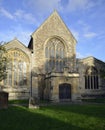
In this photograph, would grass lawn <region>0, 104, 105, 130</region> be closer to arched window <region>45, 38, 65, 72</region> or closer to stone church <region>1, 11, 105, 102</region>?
stone church <region>1, 11, 105, 102</region>

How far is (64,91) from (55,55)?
7.96m

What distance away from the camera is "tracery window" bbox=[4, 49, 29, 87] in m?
36.9

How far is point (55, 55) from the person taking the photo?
40.5m

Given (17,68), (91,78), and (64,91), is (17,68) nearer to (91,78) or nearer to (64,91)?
(64,91)

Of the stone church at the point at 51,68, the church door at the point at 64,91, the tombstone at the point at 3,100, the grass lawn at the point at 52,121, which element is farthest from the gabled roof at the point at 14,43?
the grass lawn at the point at 52,121

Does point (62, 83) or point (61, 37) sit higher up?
point (61, 37)

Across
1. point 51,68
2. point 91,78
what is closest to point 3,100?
point 51,68

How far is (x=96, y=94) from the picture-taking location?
1628 inches

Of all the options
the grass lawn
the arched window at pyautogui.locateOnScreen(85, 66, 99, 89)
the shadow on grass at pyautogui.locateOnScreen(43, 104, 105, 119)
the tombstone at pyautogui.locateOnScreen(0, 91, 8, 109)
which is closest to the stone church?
the arched window at pyautogui.locateOnScreen(85, 66, 99, 89)

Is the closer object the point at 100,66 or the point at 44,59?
the point at 44,59

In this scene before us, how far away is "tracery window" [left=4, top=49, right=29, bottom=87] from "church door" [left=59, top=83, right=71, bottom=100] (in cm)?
658

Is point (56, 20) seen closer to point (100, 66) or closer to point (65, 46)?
point (65, 46)

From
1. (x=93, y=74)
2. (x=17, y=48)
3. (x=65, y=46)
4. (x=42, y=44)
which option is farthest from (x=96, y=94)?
(x=17, y=48)

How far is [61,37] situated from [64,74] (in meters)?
8.59
